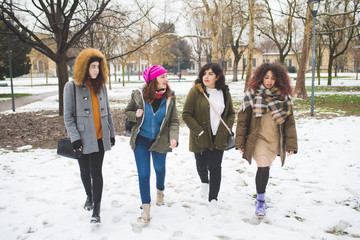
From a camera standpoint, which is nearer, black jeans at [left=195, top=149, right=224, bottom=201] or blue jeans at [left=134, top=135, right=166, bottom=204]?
blue jeans at [left=134, top=135, right=166, bottom=204]

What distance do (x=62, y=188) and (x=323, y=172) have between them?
4280 mm

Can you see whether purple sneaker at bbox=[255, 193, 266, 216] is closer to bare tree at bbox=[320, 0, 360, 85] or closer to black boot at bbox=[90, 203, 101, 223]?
black boot at bbox=[90, 203, 101, 223]

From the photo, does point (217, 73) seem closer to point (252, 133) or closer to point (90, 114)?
point (252, 133)

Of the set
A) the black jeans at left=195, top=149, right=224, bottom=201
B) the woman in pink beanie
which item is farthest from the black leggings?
the woman in pink beanie

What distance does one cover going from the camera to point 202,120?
3.42m

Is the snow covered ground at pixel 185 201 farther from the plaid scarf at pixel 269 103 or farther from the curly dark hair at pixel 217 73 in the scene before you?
the curly dark hair at pixel 217 73

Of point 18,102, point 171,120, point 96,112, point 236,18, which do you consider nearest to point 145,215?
point 171,120

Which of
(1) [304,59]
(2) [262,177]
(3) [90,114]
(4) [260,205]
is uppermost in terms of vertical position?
(1) [304,59]

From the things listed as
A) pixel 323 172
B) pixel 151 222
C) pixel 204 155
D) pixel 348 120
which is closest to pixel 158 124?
pixel 204 155

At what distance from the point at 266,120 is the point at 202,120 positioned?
758mm

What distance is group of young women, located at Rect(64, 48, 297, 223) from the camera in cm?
304

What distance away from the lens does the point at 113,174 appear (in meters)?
4.78

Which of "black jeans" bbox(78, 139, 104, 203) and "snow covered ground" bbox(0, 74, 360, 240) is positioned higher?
"black jeans" bbox(78, 139, 104, 203)

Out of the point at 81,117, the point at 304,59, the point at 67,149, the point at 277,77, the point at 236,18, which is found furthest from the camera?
the point at 236,18
